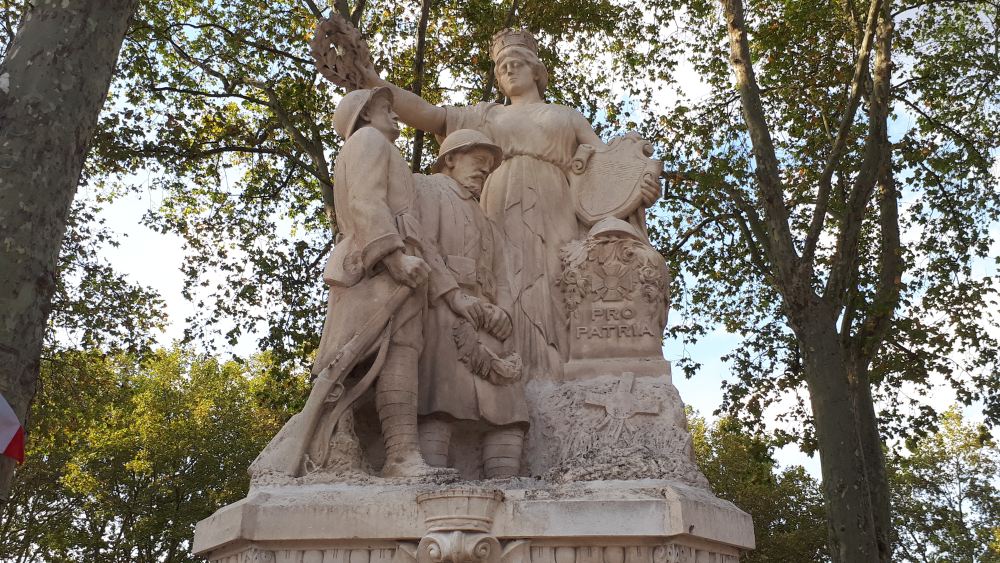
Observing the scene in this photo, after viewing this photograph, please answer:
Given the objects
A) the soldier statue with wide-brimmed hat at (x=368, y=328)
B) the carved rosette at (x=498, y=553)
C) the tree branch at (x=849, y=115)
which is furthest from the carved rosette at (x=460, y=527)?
the tree branch at (x=849, y=115)

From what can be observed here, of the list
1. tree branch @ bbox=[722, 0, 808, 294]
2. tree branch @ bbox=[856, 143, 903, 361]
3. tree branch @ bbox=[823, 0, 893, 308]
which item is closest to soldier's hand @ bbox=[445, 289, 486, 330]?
tree branch @ bbox=[722, 0, 808, 294]

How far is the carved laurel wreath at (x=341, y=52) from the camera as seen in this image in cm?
610

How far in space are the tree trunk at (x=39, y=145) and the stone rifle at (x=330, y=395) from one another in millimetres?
1598

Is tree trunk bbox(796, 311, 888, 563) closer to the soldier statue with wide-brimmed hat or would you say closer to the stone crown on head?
the stone crown on head

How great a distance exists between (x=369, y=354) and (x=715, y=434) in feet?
66.5

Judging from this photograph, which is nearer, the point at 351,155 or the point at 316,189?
the point at 351,155

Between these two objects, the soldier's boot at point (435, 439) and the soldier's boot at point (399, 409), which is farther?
the soldier's boot at point (435, 439)

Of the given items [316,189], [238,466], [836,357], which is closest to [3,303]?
[836,357]

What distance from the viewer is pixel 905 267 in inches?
586

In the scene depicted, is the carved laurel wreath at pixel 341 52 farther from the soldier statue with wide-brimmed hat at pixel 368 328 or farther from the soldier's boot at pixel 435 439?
the soldier's boot at pixel 435 439

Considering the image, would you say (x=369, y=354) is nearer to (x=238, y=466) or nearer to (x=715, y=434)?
(x=238, y=466)

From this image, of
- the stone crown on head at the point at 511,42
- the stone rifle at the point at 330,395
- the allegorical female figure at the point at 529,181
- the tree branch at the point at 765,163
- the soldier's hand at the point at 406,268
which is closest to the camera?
the stone rifle at the point at 330,395

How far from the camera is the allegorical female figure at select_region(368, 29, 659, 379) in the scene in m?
5.59

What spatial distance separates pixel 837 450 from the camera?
36.9ft
